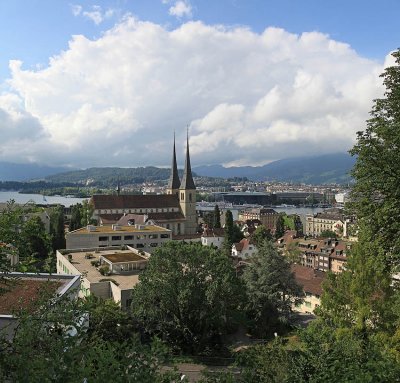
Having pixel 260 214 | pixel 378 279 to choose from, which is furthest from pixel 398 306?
pixel 260 214

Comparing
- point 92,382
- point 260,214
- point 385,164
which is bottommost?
point 260,214

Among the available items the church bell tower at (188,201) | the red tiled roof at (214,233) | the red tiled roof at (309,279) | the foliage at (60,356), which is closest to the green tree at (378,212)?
the foliage at (60,356)

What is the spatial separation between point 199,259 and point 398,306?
36.2 feet

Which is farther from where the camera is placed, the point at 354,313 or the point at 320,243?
the point at 320,243

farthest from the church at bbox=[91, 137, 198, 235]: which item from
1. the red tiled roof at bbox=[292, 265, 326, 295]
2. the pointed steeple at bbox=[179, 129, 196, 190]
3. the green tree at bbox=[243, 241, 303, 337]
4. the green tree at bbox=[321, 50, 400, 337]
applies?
the green tree at bbox=[321, 50, 400, 337]

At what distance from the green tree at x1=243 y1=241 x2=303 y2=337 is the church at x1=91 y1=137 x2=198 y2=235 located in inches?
1664

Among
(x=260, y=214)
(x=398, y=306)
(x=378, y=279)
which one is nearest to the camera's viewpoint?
(x=398, y=306)

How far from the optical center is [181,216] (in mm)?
67375

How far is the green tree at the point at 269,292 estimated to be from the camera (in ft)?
71.7

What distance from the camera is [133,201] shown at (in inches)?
2621

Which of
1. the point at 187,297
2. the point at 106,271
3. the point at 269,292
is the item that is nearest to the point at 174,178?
the point at 106,271

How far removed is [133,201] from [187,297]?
48747mm

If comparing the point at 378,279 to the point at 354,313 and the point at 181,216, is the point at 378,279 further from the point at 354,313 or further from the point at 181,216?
the point at 181,216

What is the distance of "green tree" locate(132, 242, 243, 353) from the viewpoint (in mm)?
19156
